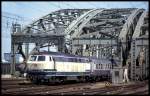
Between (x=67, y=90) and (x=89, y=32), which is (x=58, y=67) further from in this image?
(x=89, y=32)

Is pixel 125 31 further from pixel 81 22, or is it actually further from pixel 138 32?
pixel 81 22

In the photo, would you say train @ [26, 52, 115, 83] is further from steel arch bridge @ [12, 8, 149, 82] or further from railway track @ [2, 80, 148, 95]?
steel arch bridge @ [12, 8, 149, 82]

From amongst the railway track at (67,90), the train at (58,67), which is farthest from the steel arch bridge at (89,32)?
the railway track at (67,90)

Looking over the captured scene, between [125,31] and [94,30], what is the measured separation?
10.1m

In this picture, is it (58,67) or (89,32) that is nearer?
(58,67)

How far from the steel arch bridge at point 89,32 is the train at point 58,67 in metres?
10.8

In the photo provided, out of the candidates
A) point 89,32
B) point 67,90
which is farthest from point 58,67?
point 89,32

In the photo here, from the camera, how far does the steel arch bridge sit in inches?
2739

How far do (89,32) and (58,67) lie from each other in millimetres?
43839

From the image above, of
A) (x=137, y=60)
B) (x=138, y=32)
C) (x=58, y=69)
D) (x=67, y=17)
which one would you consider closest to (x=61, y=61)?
(x=58, y=69)

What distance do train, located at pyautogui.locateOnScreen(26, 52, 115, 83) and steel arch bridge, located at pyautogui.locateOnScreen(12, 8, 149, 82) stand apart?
426 inches

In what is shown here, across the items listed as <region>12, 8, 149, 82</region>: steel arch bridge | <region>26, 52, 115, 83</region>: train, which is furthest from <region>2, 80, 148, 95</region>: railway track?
<region>12, 8, 149, 82</region>: steel arch bridge

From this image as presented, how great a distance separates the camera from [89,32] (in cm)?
8756

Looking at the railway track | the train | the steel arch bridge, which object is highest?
the steel arch bridge
